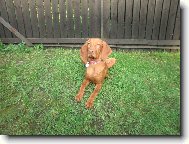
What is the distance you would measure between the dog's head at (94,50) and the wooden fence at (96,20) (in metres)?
1.65

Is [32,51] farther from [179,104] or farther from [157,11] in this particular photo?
[179,104]

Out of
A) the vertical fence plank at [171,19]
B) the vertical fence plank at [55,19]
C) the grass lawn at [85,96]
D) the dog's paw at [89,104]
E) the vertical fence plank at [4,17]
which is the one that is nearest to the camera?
the grass lawn at [85,96]

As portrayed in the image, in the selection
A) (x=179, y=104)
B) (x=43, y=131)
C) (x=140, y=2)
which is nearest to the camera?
(x=43, y=131)

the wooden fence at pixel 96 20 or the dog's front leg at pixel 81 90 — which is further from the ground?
the wooden fence at pixel 96 20

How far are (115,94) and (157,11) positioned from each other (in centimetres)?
244

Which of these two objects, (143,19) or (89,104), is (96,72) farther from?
(143,19)

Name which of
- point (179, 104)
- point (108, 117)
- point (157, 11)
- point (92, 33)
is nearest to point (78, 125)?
point (108, 117)

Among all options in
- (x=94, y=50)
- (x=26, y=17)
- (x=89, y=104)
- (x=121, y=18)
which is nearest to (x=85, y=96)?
(x=89, y=104)

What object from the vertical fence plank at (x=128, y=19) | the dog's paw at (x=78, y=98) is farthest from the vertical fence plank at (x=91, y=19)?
the dog's paw at (x=78, y=98)

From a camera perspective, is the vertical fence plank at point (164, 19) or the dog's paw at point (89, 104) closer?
the dog's paw at point (89, 104)

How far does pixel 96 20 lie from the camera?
7703 mm

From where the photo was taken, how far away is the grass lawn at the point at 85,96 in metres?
5.54

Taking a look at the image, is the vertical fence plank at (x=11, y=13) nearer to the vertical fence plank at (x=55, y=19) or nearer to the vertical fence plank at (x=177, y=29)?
the vertical fence plank at (x=55, y=19)

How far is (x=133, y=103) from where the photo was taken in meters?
6.02
